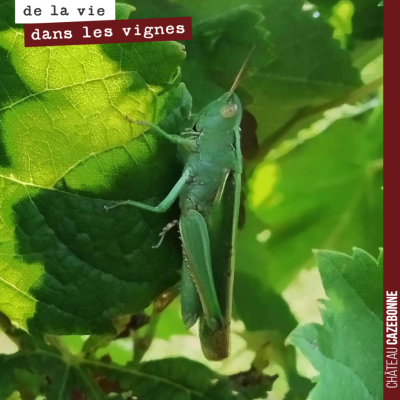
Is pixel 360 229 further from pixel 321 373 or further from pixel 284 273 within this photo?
pixel 321 373

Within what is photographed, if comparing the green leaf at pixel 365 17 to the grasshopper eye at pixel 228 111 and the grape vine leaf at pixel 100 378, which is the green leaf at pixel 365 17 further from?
the grape vine leaf at pixel 100 378

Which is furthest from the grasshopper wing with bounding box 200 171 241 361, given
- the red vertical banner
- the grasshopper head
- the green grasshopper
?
the red vertical banner

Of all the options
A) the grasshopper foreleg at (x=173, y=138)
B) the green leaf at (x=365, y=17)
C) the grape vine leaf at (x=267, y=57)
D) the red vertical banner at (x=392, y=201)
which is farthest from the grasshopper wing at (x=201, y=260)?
the green leaf at (x=365, y=17)

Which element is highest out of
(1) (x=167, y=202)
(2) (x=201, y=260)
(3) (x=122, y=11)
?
(3) (x=122, y=11)

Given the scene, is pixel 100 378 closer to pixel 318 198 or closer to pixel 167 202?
pixel 167 202

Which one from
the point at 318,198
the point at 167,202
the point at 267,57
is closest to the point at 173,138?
the point at 167,202

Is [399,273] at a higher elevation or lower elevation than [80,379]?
higher

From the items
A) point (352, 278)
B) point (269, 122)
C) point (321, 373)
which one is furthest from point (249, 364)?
point (269, 122)
